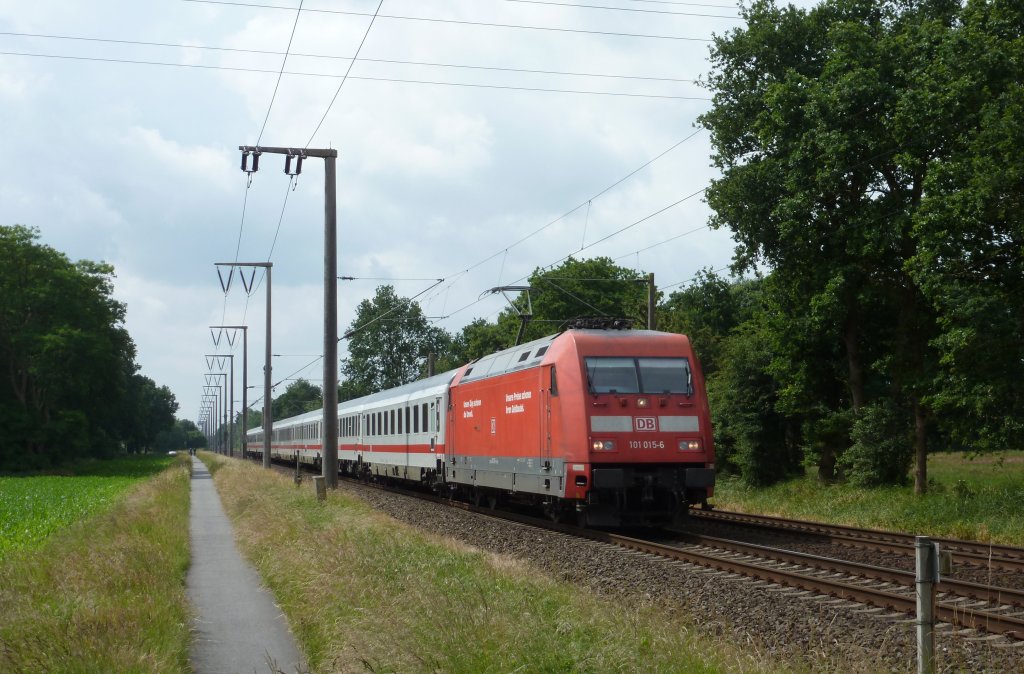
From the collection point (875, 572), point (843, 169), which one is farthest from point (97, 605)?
point (843, 169)

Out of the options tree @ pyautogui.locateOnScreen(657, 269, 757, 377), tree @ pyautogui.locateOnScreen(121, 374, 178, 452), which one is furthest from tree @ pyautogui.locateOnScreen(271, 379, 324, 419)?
tree @ pyautogui.locateOnScreen(657, 269, 757, 377)

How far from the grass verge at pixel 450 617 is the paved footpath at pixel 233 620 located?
0.20 meters

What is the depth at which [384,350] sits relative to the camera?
10100 cm

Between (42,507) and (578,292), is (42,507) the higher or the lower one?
the lower one

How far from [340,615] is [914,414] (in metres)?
20.6

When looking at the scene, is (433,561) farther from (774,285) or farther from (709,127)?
(709,127)

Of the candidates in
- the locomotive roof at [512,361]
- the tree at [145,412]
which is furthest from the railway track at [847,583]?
the tree at [145,412]

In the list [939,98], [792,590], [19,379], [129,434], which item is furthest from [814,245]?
[129,434]

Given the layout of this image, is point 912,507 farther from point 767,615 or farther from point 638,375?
point 767,615

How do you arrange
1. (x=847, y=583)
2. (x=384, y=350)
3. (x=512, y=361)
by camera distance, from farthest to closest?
(x=384, y=350)
(x=512, y=361)
(x=847, y=583)

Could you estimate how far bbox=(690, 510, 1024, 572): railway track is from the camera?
13859 millimetres

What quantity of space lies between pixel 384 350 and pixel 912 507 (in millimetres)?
82291

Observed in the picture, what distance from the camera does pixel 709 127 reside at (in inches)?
1161

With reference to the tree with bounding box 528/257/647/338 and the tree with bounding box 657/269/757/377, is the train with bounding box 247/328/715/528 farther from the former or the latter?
the tree with bounding box 528/257/647/338
